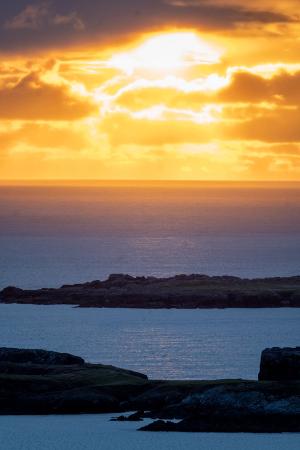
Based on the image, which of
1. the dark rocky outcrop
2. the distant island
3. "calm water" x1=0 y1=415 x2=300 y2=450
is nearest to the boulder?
the dark rocky outcrop

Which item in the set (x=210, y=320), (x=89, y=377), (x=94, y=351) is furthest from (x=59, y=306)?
(x=89, y=377)

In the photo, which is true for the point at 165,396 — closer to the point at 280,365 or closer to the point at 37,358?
the point at 280,365

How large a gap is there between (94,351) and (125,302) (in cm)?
4053

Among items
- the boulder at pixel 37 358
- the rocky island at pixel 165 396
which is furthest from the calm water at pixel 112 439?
the boulder at pixel 37 358

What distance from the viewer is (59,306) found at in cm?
16000

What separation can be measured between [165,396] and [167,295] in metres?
83.0

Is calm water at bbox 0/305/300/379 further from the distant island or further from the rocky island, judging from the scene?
the rocky island

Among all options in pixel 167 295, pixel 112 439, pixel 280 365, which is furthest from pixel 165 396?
pixel 167 295

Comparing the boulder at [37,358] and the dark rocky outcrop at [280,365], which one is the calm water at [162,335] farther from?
the dark rocky outcrop at [280,365]

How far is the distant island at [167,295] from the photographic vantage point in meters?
159

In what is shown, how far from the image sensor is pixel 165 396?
79312 mm

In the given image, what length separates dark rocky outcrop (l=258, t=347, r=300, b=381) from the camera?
268 feet

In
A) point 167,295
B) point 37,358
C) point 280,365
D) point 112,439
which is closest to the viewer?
point 112,439

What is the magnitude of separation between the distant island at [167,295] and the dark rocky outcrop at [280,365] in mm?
74465
